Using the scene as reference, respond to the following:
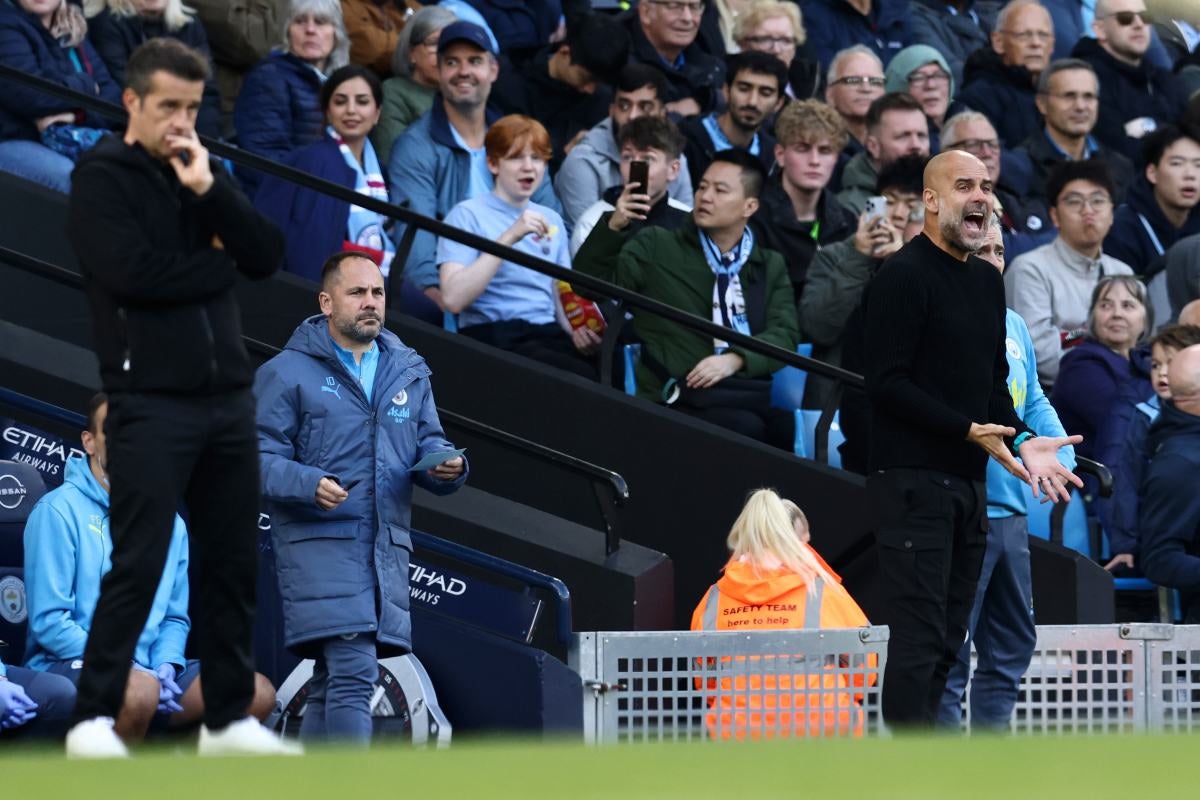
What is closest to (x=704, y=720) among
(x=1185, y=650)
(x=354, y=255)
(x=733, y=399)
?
(x=1185, y=650)

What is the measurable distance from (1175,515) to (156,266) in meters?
5.46

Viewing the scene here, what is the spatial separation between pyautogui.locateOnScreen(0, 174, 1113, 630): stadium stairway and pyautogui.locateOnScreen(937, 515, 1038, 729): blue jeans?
2169 mm

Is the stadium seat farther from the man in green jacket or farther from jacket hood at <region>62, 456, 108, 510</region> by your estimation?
jacket hood at <region>62, 456, 108, 510</region>

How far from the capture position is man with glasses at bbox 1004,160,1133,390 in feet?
37.3

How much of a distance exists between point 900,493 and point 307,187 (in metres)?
4.05

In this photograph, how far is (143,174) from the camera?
5727 mm

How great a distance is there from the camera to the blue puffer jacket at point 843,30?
47.9ft

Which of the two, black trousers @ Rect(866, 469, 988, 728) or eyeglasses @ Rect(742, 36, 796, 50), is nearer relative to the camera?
black trousers @ Rect(866, 469, 988, 728)

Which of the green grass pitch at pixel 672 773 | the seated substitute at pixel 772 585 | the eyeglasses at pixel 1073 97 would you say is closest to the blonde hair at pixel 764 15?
the eyeglasses at pixel 1073 97

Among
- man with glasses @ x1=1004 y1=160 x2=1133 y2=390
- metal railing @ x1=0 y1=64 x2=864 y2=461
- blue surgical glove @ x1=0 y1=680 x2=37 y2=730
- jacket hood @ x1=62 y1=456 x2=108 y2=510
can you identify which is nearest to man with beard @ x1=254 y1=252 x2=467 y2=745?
jacket hood @ x1=62 y1=456 x2=108 y2=510

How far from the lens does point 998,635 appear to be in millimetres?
7922

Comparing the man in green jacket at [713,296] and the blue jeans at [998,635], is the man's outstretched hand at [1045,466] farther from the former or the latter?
the man in green jacket at [713,296]

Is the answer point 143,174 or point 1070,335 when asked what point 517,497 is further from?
point 143,174

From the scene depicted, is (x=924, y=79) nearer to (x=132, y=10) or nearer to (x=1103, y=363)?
(x=1103, y=363)
